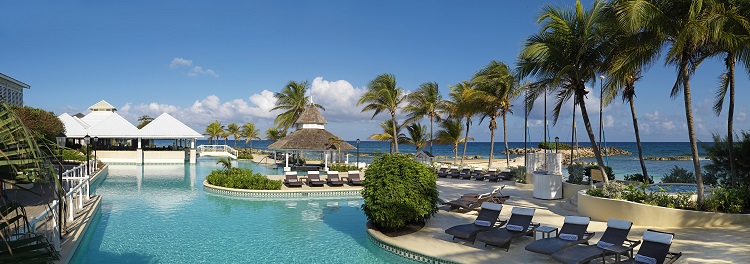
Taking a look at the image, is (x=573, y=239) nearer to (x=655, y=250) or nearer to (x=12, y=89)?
(x=655, y=250)

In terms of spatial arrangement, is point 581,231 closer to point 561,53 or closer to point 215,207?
point 561,53

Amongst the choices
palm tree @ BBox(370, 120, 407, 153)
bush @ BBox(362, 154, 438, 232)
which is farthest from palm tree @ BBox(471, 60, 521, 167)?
bush @ BBox(362, 154, 438, 232)

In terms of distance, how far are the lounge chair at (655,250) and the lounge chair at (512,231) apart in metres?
1.99

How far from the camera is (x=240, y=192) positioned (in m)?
16.9

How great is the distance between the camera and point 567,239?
8.13 metres

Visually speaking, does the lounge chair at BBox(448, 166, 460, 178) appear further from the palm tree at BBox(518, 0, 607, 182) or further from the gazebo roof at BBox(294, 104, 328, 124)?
the gazebo roof at BBox(294, 104, 328, 124)

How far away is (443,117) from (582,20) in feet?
66.1

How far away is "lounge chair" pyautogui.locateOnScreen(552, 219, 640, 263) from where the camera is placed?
702cm

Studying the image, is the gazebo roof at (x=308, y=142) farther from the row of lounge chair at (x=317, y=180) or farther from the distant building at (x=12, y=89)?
the distant building at (x=12, y=89)

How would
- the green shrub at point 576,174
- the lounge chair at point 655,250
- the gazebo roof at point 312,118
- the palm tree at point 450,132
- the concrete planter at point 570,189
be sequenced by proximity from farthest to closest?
the palm tree at point 450,132, the gazebo roof at point 312,118, the green shrub at point 576,174, the concrete planter at point 570,189, the lounge chair at point 655,250

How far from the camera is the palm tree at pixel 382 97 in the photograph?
28.8 meters

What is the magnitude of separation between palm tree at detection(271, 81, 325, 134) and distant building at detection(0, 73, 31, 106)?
54.2ft

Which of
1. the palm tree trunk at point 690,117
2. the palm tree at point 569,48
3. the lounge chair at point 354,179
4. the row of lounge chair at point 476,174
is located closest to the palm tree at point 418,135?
the row of lounge chair at point 476,174

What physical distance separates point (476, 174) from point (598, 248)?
14426 millimetres
